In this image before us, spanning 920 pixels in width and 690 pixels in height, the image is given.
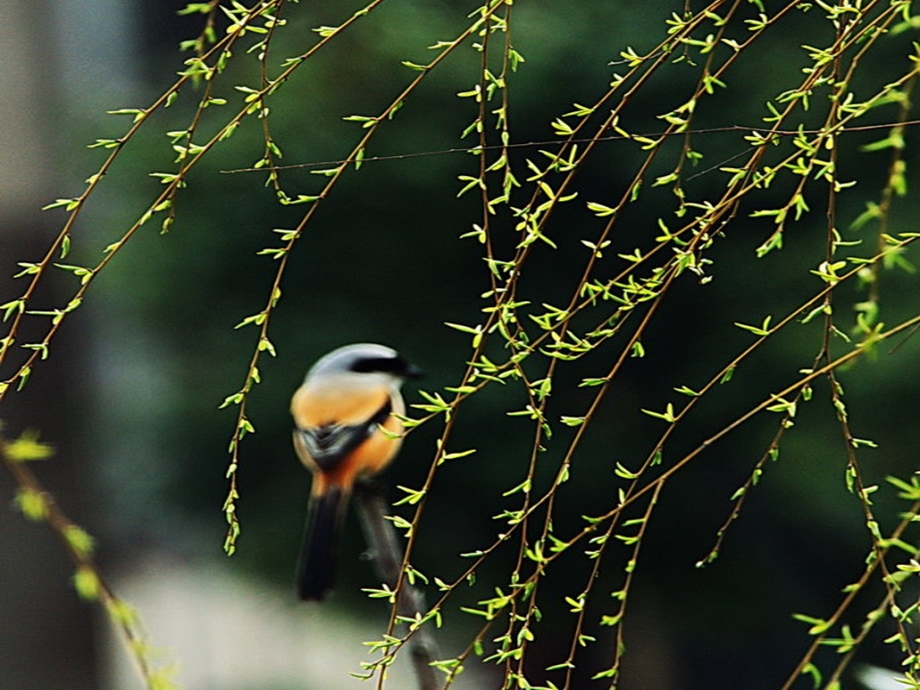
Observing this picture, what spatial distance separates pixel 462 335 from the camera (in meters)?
2.84

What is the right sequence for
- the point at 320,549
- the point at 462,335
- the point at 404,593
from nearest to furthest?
the point at 404,593 < the point at 320,549 < the point at 462,335

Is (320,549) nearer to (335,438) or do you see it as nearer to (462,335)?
(335,438)

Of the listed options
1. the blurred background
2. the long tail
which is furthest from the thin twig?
the blurred background

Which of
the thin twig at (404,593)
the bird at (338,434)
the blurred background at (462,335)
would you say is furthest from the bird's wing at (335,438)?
the blurred background at (462,335)

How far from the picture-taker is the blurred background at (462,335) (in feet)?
8.91

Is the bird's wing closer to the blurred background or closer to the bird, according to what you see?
the bird

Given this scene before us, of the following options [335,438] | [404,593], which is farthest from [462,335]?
[404,593]

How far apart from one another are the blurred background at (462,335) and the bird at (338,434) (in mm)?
981

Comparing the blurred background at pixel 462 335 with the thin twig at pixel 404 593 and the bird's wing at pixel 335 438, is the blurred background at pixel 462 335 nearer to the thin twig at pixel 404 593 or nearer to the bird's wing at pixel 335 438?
the bird's wing at pixel 335 438

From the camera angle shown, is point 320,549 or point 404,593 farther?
point 320,549

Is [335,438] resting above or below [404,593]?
below

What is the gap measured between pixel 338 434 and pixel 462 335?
1213 millimetres

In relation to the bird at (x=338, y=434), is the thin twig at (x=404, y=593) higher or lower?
higher

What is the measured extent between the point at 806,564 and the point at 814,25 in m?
1.10
